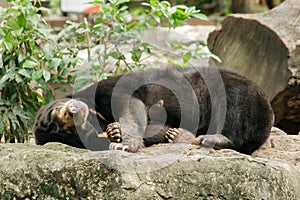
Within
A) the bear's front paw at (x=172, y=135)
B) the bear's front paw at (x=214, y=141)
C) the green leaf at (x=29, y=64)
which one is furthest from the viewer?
the green leaf at (x=29, y=64)

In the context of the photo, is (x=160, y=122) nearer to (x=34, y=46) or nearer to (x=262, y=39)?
(x=34, y=46)

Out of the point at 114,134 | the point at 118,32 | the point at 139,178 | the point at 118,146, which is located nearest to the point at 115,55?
the point at 118,32

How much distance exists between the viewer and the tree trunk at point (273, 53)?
240 inches

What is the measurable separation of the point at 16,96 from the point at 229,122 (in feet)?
6.41

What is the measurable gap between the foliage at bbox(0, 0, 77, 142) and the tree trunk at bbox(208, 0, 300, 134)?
2.08 m

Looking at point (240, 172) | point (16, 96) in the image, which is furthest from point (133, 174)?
point (16, 96)

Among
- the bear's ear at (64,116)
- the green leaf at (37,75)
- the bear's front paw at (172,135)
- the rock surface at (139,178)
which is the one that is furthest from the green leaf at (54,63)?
the rock surface at (139,178)

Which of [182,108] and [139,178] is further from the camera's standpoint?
[182,108]

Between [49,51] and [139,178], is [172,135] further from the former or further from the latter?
[49,51]

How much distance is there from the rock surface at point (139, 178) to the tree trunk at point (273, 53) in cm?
293

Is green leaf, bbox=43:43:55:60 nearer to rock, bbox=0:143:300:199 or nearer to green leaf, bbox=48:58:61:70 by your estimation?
green leaf, bbox=48:58:61:70

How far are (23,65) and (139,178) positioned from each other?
7.35 ft

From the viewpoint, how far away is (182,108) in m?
4.63

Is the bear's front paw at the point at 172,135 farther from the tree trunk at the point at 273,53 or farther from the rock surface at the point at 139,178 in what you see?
the tree trunk at the point at 273,53
